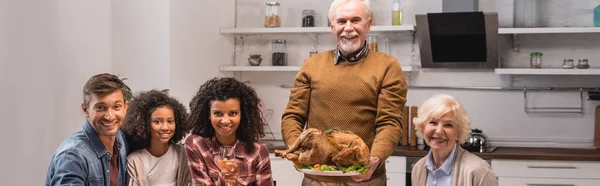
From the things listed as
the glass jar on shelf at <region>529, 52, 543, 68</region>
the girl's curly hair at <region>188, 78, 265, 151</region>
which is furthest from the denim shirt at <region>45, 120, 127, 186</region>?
the glass jar on shelf at <region>529, 52, 543, 68</region>

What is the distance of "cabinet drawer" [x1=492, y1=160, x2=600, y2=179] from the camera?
538 cm

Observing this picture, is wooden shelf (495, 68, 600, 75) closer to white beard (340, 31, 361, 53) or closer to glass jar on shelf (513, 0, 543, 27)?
glass jar on shelf (513, 0, 543, 27)

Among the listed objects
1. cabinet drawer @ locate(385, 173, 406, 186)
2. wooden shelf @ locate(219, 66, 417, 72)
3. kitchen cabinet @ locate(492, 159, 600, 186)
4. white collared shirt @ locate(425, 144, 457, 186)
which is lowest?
cabinet drawer @ locate(385, 173, 406, 186)

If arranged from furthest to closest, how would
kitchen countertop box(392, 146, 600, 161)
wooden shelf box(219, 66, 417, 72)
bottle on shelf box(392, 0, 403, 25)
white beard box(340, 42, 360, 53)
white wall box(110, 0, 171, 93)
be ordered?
wooden shelf box(219, 66, 417, 72)
bottle on shelf box(392, 0, 403, 25)
kitchen countertop box(392, 146, 600, 161)
white wall box(110, 0, 171, 93)
white beard box(340, 42, 360, 53)

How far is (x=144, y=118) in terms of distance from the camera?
3098 mm

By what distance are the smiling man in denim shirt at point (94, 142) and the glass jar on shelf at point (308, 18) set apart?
12.2 ft

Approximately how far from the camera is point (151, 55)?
5371 millimetres

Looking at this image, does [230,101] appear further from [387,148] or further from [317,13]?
[317,13]

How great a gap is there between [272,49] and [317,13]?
1.75 ft

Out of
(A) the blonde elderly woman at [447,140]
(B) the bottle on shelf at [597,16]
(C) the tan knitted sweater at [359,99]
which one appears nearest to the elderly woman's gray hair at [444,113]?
(A) the blonde elderly woman at [447,140]

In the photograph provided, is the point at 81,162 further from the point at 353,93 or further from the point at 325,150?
the point at 353,93

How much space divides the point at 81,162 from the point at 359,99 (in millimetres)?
1078

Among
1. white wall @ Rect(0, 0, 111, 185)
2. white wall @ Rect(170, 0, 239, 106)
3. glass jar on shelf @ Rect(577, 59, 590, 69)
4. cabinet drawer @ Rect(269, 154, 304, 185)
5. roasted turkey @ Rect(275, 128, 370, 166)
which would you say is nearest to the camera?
roasted turkey @ Rect(275, 128, 370, 166)

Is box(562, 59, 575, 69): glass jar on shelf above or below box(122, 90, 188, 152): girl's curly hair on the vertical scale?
above
